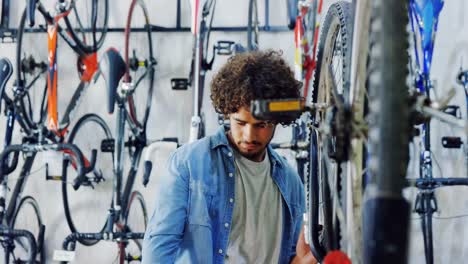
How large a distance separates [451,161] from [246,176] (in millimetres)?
2160

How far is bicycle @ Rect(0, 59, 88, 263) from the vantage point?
324cm

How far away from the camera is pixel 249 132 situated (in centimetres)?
166

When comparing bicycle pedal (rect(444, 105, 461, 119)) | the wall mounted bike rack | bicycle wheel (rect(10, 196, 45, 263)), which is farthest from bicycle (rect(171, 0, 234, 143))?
bicycle wheel (rect(10, 196, 45, 263))

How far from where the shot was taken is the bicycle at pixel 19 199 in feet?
10.6

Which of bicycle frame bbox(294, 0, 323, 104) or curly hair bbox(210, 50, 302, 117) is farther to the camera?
bicycle frame bbox(294, 0, 323, 104)

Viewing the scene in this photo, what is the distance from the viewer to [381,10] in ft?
2.63

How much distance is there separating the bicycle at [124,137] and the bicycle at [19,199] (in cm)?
17

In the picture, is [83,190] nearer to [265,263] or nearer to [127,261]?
[127,261]

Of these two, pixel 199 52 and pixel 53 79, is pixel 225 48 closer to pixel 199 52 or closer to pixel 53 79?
pixel 199 52

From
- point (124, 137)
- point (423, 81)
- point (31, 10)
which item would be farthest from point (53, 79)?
point (423, 81)

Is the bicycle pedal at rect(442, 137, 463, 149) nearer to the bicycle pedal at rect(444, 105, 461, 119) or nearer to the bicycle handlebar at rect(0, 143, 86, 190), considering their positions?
the bicycle pedal at rect(444, 105, 461, 119)

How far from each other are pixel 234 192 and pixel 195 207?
114 millimetres

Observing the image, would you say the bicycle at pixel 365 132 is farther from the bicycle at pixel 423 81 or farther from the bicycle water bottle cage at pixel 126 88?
the bicycle water bottle cage at pixel 126 88

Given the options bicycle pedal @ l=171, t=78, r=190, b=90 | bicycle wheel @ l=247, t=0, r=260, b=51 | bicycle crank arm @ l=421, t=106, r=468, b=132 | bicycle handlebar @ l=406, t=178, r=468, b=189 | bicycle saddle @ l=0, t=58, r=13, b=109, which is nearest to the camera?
bicycle crank arm @ l=421, t=106, r=468, b=132
